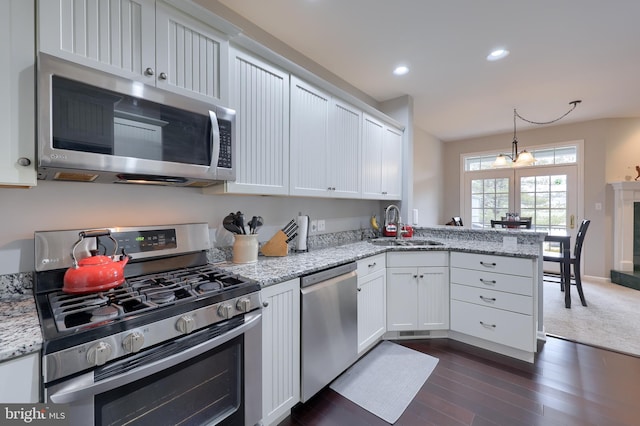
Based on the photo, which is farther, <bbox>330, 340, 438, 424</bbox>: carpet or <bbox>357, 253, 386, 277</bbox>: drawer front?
<bbox>357, 253, 386, 277</bbox>: drawer front

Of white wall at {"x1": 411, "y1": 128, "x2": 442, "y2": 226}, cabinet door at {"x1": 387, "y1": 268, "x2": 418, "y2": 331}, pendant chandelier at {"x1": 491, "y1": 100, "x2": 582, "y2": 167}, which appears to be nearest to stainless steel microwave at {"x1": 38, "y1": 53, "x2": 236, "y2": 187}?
cabinet door at {"x1": 387, "y1": 268, "x2": 418, "y2": 331}

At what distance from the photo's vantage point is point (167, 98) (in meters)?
1.33

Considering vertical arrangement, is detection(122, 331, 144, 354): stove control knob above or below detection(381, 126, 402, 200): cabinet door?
below

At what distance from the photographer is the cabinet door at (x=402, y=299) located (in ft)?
8.22

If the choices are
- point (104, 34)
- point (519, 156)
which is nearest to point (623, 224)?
point (519, 156)

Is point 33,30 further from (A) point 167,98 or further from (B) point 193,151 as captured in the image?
(B) point 193,151

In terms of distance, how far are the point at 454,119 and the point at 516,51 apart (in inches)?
81.2

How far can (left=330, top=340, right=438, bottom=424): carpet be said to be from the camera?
5.66 ft

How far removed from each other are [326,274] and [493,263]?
1.53m

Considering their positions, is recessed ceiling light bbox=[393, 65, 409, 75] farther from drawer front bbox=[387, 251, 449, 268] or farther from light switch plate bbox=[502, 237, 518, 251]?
light switch plate bbox=[502, 237, 518, 251]

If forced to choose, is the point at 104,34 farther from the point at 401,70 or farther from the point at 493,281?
→ the point at 493,281

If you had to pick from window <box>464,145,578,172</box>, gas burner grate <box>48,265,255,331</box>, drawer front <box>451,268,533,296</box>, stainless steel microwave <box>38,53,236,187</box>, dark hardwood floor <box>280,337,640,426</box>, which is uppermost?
window <box>464,145,578,172</box>

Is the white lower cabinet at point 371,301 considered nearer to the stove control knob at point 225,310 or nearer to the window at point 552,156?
the stove control knob at point 225,310

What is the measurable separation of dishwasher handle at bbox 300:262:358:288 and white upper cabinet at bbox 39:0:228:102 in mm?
1192
